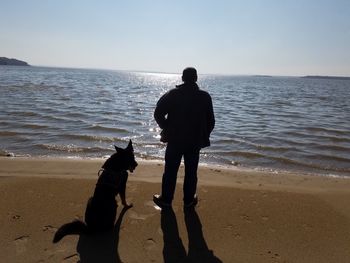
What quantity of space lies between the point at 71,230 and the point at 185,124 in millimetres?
1955

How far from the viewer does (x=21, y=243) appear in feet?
13.2

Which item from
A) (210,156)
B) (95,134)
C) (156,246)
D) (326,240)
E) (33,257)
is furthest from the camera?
(95,134)

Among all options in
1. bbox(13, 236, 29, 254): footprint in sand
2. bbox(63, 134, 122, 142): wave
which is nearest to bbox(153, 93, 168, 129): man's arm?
bbox(13, 236, 29, 254): footprint in sand

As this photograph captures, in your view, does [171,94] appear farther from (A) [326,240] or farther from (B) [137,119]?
(B) [137,119]

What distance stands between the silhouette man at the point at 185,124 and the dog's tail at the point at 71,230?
1433 mm

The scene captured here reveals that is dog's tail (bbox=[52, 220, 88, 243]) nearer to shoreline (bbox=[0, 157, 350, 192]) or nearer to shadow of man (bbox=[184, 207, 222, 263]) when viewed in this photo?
shadow of man (bbox=[184, 207, 222, 263])

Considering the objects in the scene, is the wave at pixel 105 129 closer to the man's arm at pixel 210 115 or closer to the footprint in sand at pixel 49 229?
the man's arm at pixel 210 115

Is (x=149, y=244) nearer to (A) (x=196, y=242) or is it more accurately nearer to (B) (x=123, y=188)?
(A) (x=196, y=242)

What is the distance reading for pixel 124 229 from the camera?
14.7 feet

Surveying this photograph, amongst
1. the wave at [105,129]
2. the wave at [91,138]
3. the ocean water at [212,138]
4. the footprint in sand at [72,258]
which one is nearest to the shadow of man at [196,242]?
the footprint in sand at [72,258]

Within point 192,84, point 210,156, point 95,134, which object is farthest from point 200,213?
point 95,134

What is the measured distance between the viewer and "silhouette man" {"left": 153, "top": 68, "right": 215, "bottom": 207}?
4758 mm

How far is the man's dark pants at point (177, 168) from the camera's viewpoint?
16.4 ft

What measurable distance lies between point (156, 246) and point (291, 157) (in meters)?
6.78
